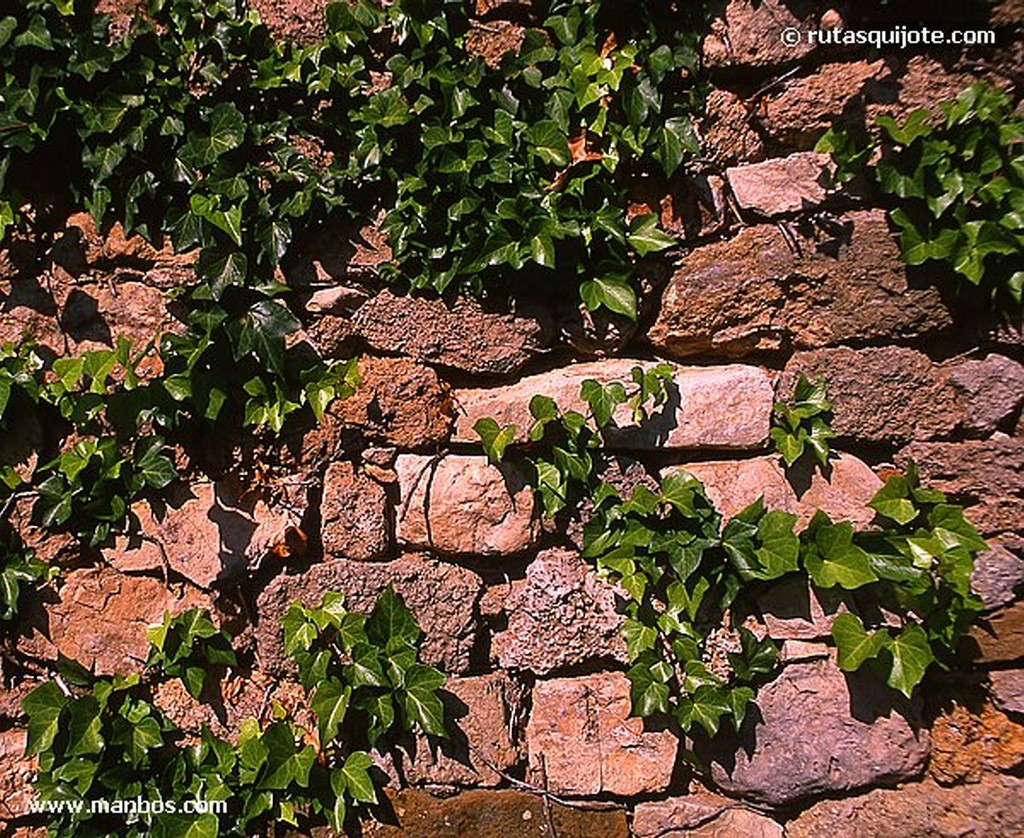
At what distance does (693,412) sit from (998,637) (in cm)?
89

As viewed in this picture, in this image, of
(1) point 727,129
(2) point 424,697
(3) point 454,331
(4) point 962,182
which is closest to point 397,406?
(3) point 454,331

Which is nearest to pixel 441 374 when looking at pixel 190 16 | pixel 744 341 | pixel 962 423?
pixel 744 341

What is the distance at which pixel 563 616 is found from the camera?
83.3 inches

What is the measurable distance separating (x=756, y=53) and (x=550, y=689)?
1.63 m

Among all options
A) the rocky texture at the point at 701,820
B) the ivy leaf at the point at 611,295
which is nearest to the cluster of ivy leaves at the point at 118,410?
the ivy leaf at the point at 611,295

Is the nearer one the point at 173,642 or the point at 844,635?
the point at 844,635

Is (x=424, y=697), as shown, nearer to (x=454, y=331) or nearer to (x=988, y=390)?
(x=454, y=331)

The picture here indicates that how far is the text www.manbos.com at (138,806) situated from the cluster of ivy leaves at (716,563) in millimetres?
1081

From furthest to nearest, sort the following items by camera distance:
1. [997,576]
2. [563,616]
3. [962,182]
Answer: [563,616] → [997,576] → [962,182]

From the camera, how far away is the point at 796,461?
208 cm

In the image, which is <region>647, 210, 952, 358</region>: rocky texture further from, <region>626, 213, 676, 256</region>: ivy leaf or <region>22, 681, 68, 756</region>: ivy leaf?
<region>22, 681, 68, 756</region>: ivy leaf

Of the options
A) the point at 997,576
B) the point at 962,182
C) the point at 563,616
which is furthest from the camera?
the point at 563,616

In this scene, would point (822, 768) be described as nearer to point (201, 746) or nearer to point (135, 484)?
point (201, 746)

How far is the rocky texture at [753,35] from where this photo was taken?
2004mm
